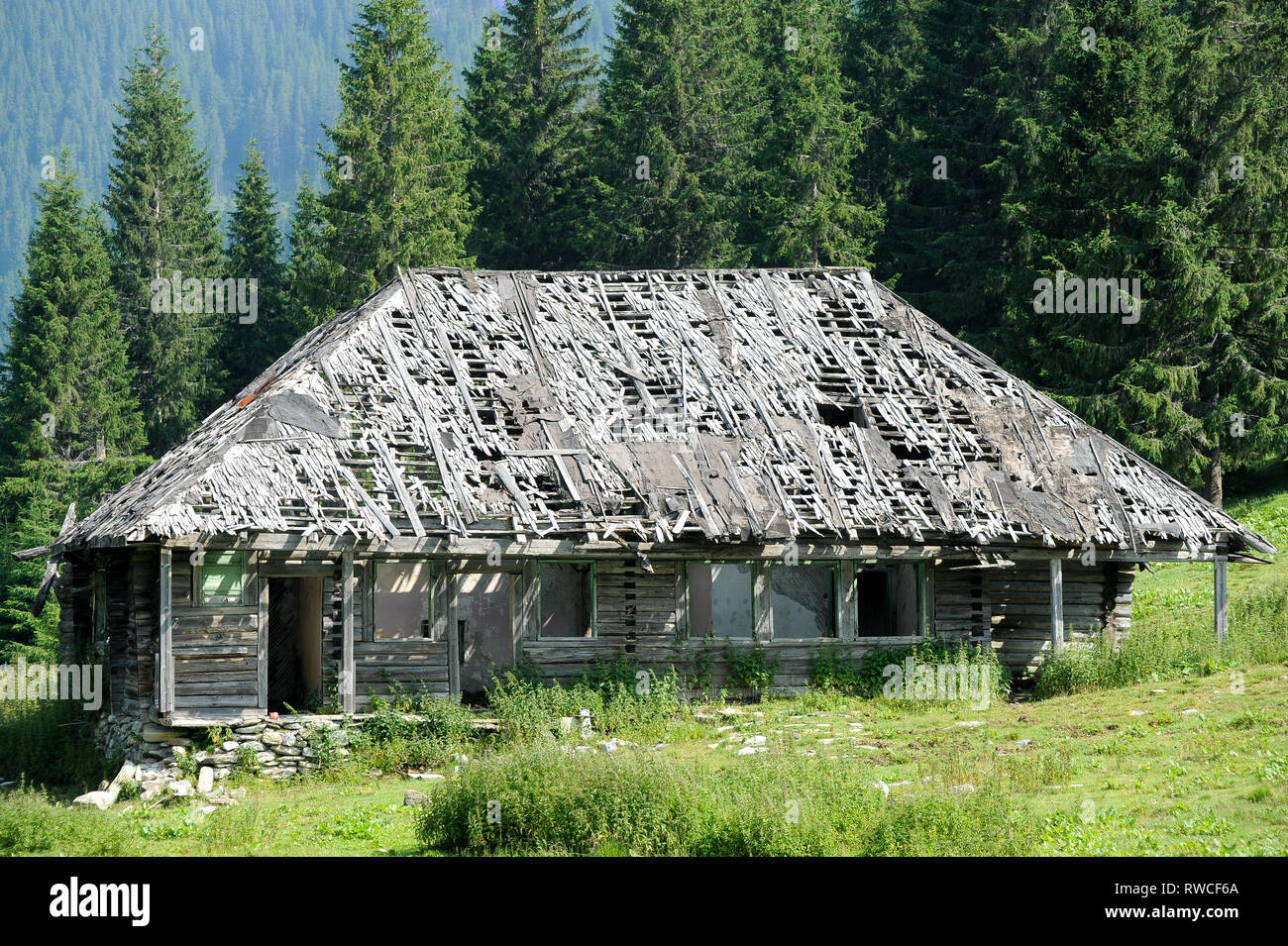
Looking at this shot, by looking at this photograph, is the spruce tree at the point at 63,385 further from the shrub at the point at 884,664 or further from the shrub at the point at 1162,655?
the shrub at the point at 1162,655

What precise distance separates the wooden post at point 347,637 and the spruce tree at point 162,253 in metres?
34.5

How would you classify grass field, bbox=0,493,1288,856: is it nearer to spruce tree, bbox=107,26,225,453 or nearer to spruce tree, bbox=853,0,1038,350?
spruce tree, bbox=853,0,1038,350

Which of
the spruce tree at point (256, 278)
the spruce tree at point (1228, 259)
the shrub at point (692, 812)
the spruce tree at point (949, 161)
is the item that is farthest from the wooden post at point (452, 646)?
the spruce tree at point (256, 278)

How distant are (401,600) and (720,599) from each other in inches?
268

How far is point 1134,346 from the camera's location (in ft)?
111

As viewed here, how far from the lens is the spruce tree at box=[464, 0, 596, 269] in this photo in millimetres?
52125

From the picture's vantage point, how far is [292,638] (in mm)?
25438

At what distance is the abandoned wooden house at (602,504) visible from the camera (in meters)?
20.7

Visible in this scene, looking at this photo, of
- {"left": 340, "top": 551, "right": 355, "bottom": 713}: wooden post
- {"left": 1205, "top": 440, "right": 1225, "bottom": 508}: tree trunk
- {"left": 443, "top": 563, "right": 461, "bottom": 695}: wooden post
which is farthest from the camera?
{"left": 1205, "top": 440, "right": 1225, "bottom": 508}: tree trunk

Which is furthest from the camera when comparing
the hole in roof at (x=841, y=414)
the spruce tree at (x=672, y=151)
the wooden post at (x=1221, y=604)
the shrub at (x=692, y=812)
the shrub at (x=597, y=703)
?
the spruce tree at (x=672, y=151)

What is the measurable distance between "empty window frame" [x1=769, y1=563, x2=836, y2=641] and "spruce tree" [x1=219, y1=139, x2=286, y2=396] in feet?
104

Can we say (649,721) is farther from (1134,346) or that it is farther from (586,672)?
(1134,346)

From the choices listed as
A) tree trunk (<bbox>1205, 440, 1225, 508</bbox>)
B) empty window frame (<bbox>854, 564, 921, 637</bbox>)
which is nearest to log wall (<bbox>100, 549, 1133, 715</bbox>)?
empty window frame (<bbox>854, 564, 921, 637</bbox>)
